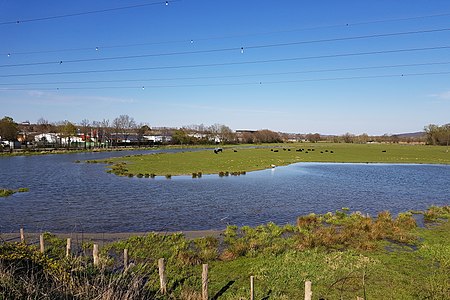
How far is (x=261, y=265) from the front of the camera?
15688 millimetres

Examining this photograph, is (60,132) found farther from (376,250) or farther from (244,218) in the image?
(376,250)

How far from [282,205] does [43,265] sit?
23087 millimetres

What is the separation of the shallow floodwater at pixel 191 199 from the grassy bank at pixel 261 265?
15.9 ft

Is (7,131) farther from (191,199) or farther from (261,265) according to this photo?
(261,265)

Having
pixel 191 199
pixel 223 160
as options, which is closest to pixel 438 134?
pixel 223 160

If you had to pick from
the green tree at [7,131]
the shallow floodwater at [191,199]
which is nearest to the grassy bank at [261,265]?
the shallow floodwater at [191,199]

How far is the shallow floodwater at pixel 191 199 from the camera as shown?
2577 centimetres

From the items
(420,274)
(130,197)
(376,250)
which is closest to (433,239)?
(376,250)

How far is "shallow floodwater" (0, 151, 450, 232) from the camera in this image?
84.5ft

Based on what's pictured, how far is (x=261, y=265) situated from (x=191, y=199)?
1918 cm

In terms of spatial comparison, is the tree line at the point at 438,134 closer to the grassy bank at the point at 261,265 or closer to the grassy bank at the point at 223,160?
the grassy bank at the point at 223,160

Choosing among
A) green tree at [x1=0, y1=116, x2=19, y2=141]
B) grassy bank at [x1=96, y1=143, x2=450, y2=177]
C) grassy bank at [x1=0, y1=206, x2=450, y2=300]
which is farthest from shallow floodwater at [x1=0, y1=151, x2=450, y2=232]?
green tree at [x1=0, y1=116, x2=19, y2=141]

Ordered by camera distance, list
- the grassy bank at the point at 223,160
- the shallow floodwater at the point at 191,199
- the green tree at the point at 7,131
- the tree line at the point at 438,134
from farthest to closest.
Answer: the tree line at the point at 438,134
the green tree at the point at 7,131
the grassy bank at the point at 223,160
the shallow floodwater at the point at 191,199

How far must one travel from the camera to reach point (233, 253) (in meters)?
17.3
